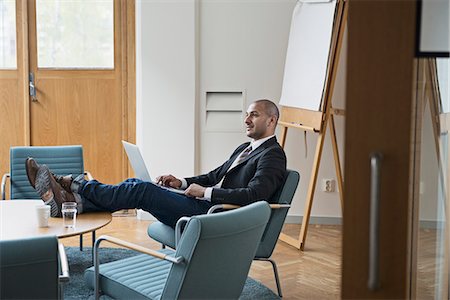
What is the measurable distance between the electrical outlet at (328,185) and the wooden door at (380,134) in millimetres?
4245

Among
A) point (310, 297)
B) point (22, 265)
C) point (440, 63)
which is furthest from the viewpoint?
point (310, 297)

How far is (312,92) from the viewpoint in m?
5.18

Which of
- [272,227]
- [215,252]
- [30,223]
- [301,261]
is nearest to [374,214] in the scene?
[215,252]

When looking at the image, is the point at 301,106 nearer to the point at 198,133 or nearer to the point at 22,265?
the point at 198,133

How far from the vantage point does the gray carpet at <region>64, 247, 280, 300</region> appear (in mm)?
3959

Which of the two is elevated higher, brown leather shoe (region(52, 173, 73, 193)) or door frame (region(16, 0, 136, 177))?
door frame (region(16, 0, 136, 177))

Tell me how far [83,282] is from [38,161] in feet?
3.25

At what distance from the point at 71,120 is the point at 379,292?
493 cm

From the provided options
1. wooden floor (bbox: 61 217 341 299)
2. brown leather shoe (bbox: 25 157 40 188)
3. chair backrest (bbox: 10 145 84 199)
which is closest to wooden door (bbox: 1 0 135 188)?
wooden floor (bbox: 61 217 341 299)

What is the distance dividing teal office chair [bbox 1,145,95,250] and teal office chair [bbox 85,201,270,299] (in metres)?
1.75

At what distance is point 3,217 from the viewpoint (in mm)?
3615

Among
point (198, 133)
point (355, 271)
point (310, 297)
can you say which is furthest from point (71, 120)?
point (355, 271)

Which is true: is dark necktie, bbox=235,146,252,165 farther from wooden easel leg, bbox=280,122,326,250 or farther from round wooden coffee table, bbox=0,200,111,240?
round wooden coffee table, bbox=0,200,111,240

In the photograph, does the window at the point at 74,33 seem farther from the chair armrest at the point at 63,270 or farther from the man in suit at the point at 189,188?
the chair armrest at the point at 63,270
